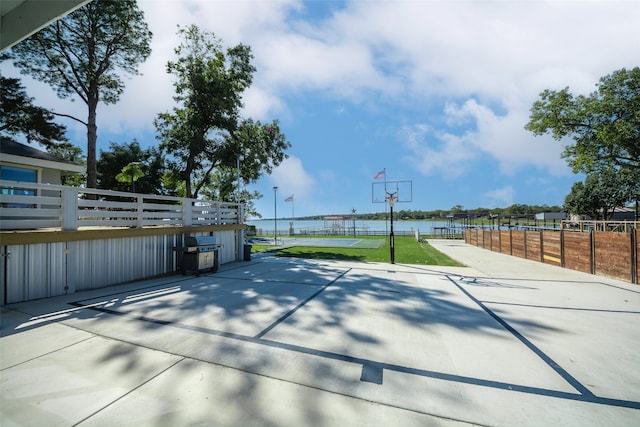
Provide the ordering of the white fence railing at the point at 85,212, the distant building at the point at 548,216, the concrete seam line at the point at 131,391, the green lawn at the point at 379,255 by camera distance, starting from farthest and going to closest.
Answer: the distant building at the point at 548,216 < the green lawn at the point at 379,255 < the white fence railing at the point at 85,212 < the concrete seam line at the point at 131,391

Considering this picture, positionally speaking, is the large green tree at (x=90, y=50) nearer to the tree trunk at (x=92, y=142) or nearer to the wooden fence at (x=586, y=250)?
the tree trunk at (x=92, y=142)

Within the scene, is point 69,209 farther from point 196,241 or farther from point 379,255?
point 379,255

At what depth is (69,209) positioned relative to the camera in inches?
222

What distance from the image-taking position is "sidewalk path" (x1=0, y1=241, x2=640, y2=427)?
217 cm

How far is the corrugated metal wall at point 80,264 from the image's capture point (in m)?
4.77

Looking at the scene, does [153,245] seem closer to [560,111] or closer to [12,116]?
[12,116]

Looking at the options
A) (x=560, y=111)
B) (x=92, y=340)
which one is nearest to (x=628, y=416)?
(x=92, y=340)

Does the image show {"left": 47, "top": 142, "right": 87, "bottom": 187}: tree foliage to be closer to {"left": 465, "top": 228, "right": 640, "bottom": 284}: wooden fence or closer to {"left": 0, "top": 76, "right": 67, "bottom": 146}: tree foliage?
{"left": 0, "top": 76, "right": 67, "bottom": 146}: tree foliage

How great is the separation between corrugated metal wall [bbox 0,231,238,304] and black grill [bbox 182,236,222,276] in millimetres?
550

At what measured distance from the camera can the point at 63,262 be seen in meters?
5.41

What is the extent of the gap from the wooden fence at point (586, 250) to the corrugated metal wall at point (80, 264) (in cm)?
1423

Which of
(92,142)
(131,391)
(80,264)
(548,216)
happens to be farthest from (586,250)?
(92,142)

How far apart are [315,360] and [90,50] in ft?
68.3

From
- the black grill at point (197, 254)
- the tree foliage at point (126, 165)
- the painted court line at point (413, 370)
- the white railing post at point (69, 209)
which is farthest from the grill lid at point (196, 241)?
the tree foliage at point (126, 165)
